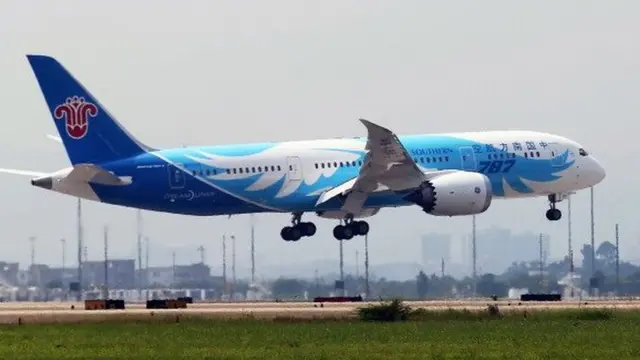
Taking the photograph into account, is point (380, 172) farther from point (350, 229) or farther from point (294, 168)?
point (350, 229)

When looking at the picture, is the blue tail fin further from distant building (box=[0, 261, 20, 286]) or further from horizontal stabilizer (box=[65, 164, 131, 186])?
distant building (box=[0, 261, 20, 286])

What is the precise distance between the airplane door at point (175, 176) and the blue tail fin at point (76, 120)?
7.99 feet

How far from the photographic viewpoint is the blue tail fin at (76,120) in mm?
87375

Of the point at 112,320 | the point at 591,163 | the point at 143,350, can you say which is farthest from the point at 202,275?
the point at 143,350

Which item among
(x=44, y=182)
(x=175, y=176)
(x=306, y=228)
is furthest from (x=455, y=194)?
(x=44, y=182)

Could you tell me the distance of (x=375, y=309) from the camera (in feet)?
238

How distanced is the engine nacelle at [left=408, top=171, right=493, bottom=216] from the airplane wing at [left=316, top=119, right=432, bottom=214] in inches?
32.2

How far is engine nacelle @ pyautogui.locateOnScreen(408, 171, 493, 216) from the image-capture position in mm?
90500

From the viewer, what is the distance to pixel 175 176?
3492 inches

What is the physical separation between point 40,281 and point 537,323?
119 metres

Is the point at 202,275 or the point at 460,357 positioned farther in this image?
the point at 202,275

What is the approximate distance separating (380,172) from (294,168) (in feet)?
15.5

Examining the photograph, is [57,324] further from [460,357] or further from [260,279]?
[260,279]

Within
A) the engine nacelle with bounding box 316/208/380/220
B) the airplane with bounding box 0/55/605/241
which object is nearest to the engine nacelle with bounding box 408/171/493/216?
the airplane with bounding box 0/55/605/241
